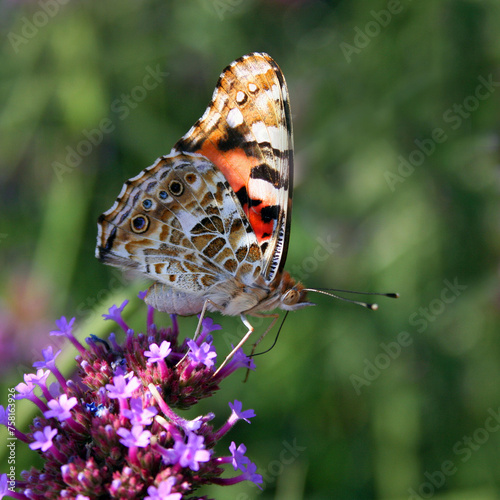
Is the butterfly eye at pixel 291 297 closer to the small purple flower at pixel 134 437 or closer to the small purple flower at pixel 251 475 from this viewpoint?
the small purple flower at pixel 251 475

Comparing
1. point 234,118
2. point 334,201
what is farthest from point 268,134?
point 334,201

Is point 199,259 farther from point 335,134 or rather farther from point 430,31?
point 430,31

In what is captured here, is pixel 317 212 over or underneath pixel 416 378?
over

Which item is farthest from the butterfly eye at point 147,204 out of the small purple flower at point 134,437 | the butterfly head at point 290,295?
the small purple flower at point 134,437

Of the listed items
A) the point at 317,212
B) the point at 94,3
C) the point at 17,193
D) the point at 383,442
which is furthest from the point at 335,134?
the point at 17,193

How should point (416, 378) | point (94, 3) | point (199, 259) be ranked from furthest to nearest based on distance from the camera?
1. point (94, 3)
2. point (416, 378)
3. point (199, 259)

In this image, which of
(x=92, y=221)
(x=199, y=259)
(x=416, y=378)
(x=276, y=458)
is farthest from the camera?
(x=92, y=221)

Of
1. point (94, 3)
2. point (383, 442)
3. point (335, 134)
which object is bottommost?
point (383, 442)


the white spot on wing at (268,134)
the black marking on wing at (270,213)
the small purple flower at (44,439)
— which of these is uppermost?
the white spot on wing at (268,134)
